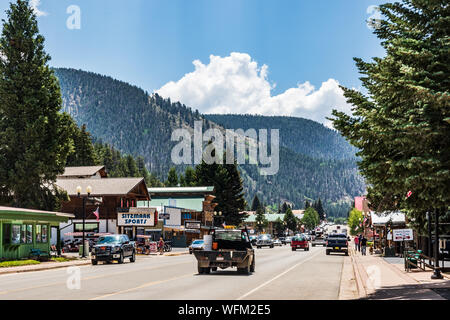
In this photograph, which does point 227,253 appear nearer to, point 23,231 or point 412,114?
point 412,114

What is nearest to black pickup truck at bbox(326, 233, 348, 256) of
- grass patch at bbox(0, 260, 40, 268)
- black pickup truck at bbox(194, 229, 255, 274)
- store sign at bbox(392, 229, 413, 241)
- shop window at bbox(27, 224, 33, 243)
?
store sign at bbox(392, 229, 413, 241)

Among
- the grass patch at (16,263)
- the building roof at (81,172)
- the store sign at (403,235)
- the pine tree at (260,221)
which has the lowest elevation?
the pine tree at (260,221)

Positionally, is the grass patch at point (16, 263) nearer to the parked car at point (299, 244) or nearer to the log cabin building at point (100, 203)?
the log cabin building at point (100, 203)

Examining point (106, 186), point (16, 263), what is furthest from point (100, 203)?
point (16, 263)

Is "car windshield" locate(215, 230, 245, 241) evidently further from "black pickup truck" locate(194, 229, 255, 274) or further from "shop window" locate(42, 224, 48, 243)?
"shop window" locate(42, 224, 48, 243)

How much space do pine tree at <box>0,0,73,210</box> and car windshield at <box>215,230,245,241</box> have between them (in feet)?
76.5

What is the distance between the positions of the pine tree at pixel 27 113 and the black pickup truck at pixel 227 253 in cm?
2341

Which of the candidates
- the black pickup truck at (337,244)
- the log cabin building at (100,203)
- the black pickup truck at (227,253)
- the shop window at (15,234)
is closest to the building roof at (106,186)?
the log cabin building at (100,203)

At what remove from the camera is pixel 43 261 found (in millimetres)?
37531

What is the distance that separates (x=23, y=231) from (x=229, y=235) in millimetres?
18192

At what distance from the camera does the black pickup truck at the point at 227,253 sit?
23688 millimetres

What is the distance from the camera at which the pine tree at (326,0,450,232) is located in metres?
13.6
